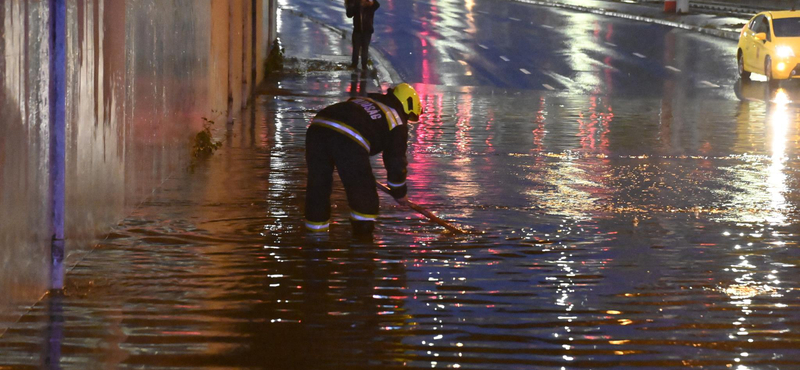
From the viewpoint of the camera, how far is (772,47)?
22078 mm

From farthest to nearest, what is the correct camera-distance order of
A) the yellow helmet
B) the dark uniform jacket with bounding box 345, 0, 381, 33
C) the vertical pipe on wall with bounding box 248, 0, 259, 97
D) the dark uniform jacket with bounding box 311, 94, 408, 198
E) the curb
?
1. the dark uniform jacket with bounding box 345, 0, 381, 33
2. the curb
3. the vertical pipe on wall with bounding box 248, 0, 259, 97
4. the yellow helmet
5. the dark uniform jacket with bounding box 311, 94, 408, 198

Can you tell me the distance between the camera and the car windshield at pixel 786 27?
75.0ft

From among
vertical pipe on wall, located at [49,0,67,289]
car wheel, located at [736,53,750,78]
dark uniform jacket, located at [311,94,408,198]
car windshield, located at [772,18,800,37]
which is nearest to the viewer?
vertical pipe on wall, located at [49,0,67,289]

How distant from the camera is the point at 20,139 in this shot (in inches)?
227

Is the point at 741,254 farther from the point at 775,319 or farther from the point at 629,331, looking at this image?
the point at 629,331

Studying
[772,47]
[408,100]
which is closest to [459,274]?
[408,100]

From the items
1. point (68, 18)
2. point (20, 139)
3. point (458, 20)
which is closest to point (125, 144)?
point (68, 18)

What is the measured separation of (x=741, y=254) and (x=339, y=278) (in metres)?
2.71

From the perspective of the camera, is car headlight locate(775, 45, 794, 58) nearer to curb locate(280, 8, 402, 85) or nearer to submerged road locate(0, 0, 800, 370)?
submerged road locate(0, 0, 800, 370)

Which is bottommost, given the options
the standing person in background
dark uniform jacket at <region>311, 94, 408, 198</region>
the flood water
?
the flood water

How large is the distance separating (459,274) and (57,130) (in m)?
2.44

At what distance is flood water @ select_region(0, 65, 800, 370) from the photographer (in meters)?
5.51

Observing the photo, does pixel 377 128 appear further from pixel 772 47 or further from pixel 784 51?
pixel 772 47

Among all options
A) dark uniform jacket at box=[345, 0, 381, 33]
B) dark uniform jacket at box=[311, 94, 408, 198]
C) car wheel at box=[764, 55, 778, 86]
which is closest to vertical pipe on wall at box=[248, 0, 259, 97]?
dark uniform jacket at box=[345, 0, 381, 33]
